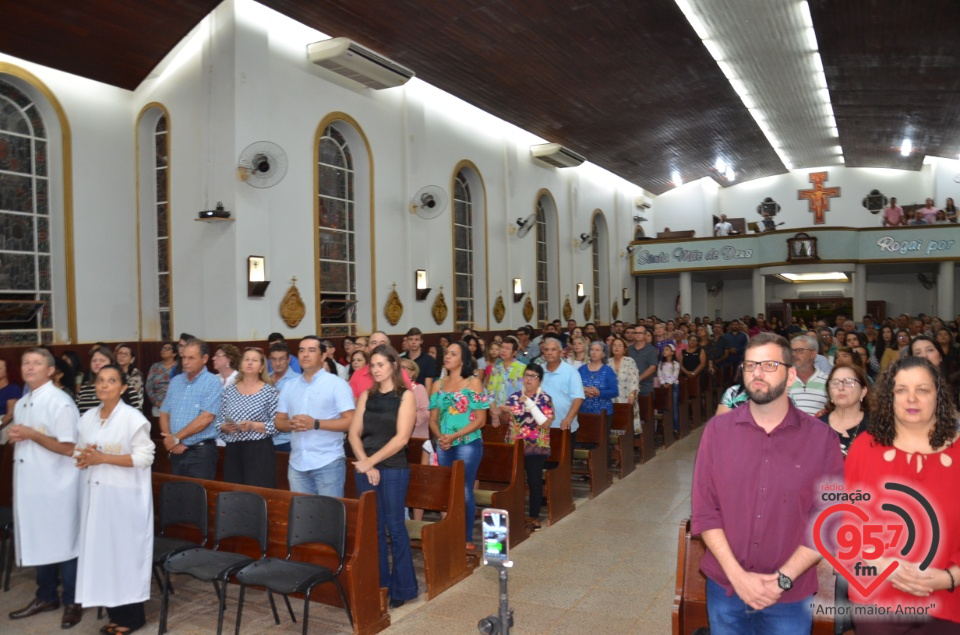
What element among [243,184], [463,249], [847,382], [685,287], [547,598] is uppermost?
[243,184]

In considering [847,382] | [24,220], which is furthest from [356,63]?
[847,382]

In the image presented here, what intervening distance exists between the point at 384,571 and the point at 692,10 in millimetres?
9500

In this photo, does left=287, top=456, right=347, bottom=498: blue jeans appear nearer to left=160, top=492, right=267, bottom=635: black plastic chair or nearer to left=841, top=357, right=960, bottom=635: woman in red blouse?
left=160, top=492, right=267, bottom=635: black plastic chair

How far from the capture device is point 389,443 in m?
4.52

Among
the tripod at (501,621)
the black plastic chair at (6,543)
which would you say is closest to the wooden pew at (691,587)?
the tripod at (501,621)

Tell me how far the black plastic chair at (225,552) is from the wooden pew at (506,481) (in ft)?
5.59

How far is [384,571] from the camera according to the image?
480 cm

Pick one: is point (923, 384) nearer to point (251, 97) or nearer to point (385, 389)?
point (385, 389)

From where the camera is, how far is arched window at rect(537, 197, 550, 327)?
17406mm

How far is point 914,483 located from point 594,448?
5122 millimetres

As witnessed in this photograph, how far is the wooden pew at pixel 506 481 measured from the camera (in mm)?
5798

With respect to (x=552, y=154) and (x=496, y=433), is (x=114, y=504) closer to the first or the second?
(x=496, y=433)

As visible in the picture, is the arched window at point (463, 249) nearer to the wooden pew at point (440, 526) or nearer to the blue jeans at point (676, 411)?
the blue jeans at point (676, 411)

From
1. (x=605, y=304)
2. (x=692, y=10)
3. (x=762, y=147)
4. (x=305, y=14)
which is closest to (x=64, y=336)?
(x=305, y=14)
